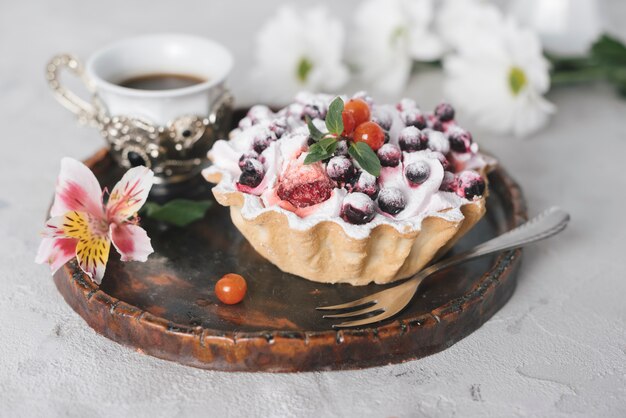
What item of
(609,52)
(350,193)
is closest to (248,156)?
(350,193)

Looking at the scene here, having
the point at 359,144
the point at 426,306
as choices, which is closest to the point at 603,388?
the point at 426,306

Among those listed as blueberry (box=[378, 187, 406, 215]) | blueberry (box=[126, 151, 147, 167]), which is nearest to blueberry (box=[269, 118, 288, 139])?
blueberry (box=[378, 187, 406, 215])

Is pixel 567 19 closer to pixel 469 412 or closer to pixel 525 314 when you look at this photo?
pixel 525 314

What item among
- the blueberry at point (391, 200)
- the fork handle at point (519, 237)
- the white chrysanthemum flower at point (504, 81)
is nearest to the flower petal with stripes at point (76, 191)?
the blueberry at point (391, 200)

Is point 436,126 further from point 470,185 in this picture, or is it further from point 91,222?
point 91,222

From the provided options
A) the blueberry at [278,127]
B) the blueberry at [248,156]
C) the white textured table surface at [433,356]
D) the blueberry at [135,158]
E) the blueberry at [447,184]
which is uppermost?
the blueberry at [278,127]

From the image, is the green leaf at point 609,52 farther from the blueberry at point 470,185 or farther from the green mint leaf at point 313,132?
the green mint leaf at point 313,132
